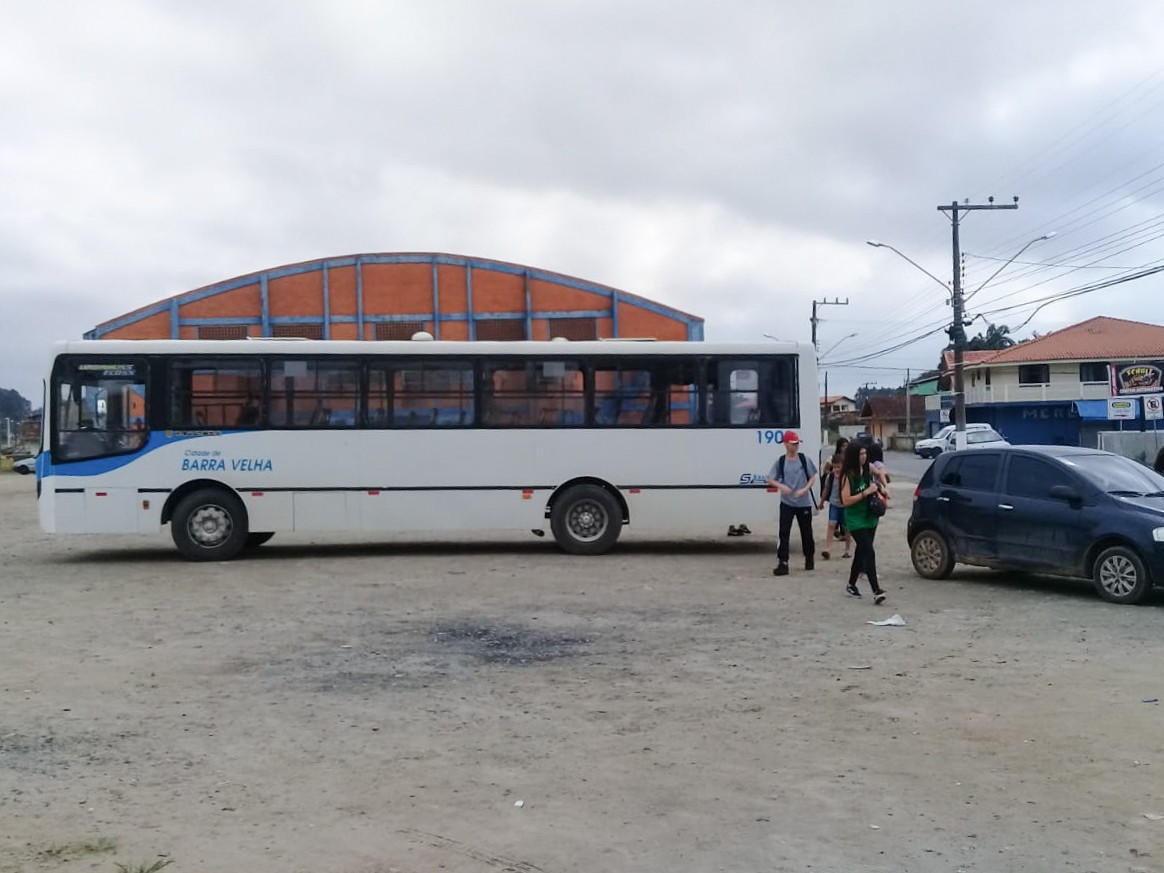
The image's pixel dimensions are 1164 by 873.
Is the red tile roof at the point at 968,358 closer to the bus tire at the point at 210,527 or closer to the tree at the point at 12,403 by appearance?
the bus tire at the point at 210,527

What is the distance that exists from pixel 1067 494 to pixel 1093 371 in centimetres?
6344

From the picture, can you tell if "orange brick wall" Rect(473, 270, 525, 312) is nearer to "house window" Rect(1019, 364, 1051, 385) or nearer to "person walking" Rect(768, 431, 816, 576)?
"person walking" Rect(768, 431, 816, 576)

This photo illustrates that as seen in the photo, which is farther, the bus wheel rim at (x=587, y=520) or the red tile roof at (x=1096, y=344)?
→ the red tile roof at (x=1096, y=344)

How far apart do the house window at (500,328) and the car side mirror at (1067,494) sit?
28.2 meters

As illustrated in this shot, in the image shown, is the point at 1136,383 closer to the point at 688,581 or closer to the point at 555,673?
the point at 688,581

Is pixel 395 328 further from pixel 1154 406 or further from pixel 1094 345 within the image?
pixel 1094 345

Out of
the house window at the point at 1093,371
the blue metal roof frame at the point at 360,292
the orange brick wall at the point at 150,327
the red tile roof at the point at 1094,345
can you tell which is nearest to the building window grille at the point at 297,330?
the blue metal roof frame at the point at 360,292

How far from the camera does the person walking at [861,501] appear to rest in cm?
1219

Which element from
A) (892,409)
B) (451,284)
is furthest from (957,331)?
(892,409)

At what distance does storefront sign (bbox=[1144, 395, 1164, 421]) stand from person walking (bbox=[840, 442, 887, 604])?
2234 centimetres

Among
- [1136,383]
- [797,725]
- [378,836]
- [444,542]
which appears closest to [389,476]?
[444,542]

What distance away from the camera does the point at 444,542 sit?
19.4m

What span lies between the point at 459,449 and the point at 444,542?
310cm

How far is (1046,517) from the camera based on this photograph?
41.4 ft
